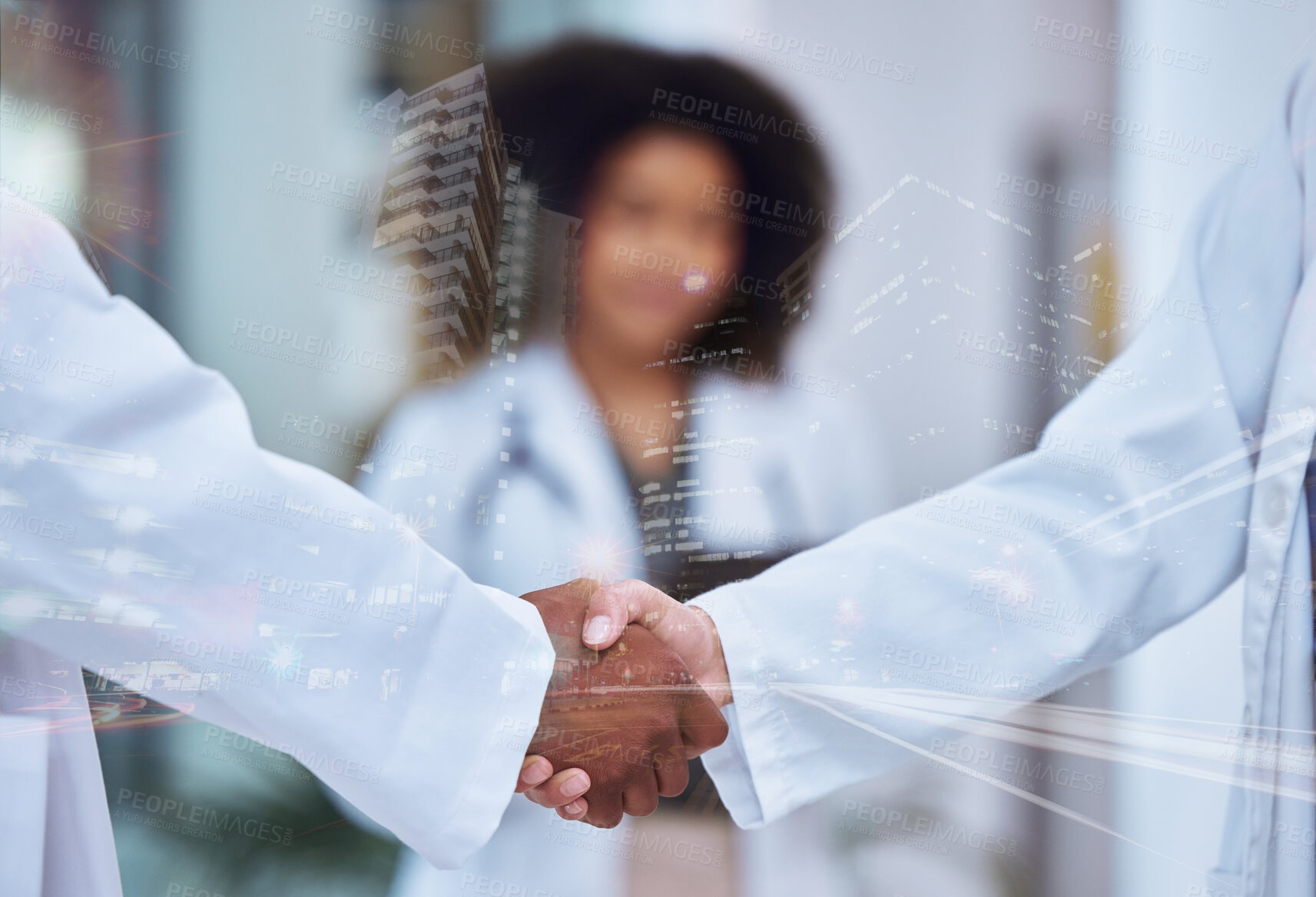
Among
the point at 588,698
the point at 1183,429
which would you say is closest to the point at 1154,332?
the point at 1183,429

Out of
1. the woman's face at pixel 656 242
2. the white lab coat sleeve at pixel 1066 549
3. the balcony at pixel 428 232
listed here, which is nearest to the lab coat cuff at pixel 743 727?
the white lab coat sleeve at pixel 1066 549

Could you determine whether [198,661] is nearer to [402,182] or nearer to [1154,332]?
[402,182]

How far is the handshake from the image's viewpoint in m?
0.71

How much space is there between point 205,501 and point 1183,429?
3.21 feet

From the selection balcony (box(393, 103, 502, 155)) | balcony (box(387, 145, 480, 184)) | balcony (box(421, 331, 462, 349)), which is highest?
balcony (box(393, 103, 502, 155))

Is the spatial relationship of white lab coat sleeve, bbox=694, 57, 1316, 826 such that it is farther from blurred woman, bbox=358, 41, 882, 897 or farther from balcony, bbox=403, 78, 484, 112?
balcony, bbox=403, 78, 484, 112

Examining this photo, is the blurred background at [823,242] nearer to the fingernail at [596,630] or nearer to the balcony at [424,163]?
the balcony at [424,163]

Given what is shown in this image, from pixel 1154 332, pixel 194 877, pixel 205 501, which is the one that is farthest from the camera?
pixel 1154 332

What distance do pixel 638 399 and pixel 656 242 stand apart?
167mm

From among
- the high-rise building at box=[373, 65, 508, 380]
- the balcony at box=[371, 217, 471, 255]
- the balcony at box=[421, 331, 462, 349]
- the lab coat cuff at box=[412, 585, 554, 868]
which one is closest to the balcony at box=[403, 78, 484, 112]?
the high-rise building at box=[373, 65, 508, 380]

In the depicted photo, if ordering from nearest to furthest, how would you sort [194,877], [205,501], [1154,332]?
1. [205,501]
2. [194,877]
3. [1154,332]

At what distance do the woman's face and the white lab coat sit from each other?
0.21 ft

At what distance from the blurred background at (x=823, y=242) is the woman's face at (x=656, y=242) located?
5 cm

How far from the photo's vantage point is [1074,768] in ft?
2.84
